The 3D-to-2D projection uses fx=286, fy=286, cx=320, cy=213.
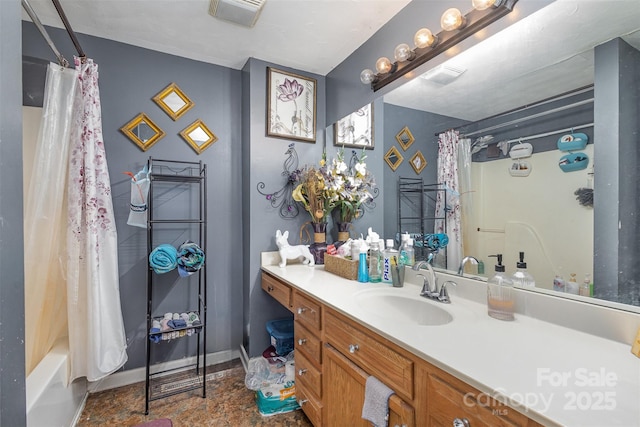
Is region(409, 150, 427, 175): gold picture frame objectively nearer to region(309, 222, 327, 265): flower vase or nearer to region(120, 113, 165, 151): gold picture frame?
region(309, 222, 327, 265): flower vase

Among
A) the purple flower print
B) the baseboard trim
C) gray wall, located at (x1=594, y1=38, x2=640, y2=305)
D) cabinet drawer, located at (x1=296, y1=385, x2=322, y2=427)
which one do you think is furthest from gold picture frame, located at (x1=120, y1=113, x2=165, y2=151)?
gray wall, located at (x1=594, y1=38, x2=640, y2=305)

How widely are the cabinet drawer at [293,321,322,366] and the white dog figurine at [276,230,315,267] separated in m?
0.54

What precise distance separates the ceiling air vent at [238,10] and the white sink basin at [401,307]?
1.64m

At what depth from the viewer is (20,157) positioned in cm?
68

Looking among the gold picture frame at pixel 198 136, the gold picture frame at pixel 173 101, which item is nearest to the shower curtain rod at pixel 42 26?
the gold picture frame at pixel 173 101

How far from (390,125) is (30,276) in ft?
6.95

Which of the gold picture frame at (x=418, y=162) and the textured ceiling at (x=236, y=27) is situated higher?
the textured ceiling at (x=236, y=27)

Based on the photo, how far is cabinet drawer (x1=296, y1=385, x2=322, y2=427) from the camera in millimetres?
1387

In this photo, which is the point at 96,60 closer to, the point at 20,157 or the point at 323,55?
the point at 323,55

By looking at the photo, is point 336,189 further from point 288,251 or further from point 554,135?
point 554,135

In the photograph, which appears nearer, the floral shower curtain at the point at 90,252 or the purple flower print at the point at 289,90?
the floral shower curtain at the point at 90,252

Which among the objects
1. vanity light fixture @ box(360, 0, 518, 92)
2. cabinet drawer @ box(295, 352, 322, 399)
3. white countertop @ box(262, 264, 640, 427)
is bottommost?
cabinet drawer @ box(295, 352, 322, 399)

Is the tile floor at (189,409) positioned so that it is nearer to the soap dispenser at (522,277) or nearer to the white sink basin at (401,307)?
the white sink basin at (401,307)

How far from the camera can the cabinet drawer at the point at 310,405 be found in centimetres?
139
